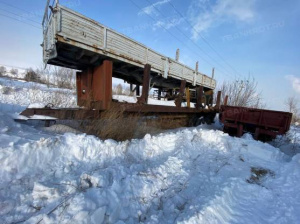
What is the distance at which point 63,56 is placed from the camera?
5570 millimetres

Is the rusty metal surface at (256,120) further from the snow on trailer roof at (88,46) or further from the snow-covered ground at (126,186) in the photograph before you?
the snow on trailer roof at (88,46)

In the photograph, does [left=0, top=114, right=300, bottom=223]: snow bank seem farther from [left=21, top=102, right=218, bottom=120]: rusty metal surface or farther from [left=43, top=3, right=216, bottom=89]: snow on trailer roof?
[left=43, top=3, right=216, bottom=89]: snow on trailer roof

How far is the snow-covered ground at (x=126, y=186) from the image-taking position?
1.98 metres

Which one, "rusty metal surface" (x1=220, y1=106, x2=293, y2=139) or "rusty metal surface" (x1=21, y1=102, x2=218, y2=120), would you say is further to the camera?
"rusty metal surface" (x1=220, y1=106, x2=293, y2=139)

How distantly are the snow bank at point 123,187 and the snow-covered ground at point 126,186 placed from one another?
11mm

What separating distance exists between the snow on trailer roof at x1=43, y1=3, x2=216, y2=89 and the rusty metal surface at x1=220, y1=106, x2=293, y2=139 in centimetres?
459

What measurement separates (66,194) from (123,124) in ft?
10.7

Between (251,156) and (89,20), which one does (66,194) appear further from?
(251,156)

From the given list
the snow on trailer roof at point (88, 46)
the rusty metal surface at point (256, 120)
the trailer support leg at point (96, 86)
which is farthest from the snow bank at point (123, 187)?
the rusty metal surface at point (256, 120)

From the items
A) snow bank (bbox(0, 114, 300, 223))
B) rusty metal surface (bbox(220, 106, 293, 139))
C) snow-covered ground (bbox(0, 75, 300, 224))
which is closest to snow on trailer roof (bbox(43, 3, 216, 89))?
snow-covered ground (bbox(0, 75, 300, 224))

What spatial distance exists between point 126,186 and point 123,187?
0.18ft

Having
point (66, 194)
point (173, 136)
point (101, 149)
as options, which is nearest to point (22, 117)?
point (101, 149)

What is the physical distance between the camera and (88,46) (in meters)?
5.00

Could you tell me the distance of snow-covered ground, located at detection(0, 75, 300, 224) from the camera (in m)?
1.98
